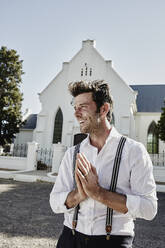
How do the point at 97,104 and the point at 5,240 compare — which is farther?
the point at 5,240

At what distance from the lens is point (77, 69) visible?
68.8ft

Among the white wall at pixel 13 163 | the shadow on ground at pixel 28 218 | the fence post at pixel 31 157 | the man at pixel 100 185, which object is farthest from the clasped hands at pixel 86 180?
the white wall at pixel 13 163

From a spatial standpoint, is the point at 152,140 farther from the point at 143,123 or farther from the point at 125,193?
the point at 125,193

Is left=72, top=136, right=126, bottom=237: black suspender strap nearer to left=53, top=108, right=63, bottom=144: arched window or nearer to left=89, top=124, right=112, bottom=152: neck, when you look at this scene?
left=89, top=124, right=112, bottom=152: neck

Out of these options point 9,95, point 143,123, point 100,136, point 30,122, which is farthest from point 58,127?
point 100,136

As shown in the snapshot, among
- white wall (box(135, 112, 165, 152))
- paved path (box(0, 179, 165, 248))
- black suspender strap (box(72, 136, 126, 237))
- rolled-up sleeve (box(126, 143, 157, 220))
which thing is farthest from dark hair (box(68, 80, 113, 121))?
white wall (box(135, 112, 165, 152))

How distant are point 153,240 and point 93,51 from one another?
19436 millimetres

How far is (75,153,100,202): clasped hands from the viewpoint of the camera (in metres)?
1.22

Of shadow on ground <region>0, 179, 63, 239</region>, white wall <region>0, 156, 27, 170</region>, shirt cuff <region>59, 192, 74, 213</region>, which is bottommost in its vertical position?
shadow on ground <region>0, 179, 63, 239</region>

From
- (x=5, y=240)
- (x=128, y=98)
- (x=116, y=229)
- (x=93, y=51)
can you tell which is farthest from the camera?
(x=93, y=51)

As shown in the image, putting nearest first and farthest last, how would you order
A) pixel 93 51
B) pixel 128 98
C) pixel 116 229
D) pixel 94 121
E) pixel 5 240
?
1. pixel 116 229
2. pixel 94 121
3. pixel 5 240
4. pixel 128 98
5. pixel 93 51

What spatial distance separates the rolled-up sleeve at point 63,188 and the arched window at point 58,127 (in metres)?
19.1

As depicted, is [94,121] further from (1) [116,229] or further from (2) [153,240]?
(2) [153,240]

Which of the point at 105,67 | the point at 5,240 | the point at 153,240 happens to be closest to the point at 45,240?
the point at 5,240
